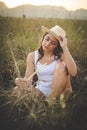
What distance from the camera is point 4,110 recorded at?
3764mm

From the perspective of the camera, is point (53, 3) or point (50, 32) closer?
point (50, 32)

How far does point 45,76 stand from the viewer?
12.2 ft

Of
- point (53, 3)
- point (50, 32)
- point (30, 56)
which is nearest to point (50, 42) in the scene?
point (50, 32)

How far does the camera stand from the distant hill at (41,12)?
12.4 ft

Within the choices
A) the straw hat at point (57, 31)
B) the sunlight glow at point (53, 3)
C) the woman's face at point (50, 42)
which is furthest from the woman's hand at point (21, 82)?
the sunlight glow at point (53, 3)

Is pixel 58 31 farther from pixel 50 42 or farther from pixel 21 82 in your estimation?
pixel 21 82

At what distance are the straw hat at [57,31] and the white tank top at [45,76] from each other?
187 millimetres

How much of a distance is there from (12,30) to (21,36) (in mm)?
80

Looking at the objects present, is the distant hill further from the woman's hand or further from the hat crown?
the woman's hand

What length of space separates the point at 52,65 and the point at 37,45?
181 mm

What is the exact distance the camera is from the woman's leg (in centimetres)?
368

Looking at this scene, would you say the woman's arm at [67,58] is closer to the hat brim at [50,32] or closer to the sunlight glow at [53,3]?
the hat brim at [50,32]

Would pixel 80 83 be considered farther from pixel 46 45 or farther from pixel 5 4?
pixel 5 4

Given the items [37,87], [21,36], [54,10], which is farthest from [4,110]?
[54,10]
